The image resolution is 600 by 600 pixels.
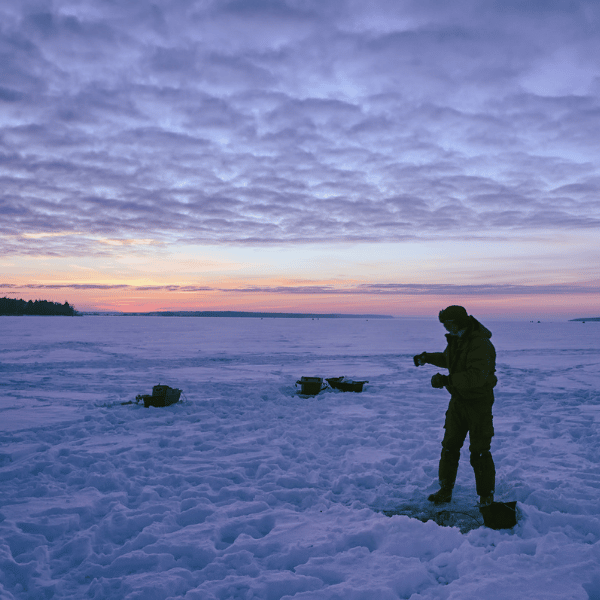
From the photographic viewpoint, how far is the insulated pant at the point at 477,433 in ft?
14.2

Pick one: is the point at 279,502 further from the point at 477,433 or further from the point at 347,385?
the point at 347,385

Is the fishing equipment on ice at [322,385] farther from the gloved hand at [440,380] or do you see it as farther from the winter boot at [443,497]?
the gloved hand at [440,380]

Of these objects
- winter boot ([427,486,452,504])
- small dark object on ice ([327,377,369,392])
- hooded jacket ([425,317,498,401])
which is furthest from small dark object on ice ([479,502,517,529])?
small dark object on ice ([327,377,369,392])

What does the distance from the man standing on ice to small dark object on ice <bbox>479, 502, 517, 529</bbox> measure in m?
0.22

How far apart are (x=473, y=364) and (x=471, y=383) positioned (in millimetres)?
185

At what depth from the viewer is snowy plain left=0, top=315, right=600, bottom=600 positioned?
347cm

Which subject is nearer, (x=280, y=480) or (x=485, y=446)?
(x=485, y=446)

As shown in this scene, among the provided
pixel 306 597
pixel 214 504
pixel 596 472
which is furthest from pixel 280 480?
pixel 596 472

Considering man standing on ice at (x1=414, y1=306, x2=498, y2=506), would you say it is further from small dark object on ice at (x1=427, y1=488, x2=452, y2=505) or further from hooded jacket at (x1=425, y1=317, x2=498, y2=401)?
small dark object on ice at (x1=427, y1=488, x2=452, y2=505)

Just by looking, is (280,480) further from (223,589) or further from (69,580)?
(69,580)

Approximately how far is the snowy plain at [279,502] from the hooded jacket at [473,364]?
51.8 inches

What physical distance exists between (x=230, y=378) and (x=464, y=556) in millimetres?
11383

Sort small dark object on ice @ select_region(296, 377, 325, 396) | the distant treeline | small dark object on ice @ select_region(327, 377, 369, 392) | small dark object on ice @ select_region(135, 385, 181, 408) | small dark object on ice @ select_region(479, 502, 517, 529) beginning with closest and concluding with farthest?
small dark object on ice @ select_region(479, 502, 517, 529)
small dark object on ice @ select_region(135, 385, 181, 408)
small dark object on ice @ select_region(296, 377, 325, 396)
small dark object on ice @ select_region(327, 377, 369, 392)
the distant treeline

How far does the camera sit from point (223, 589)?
3395 mm
